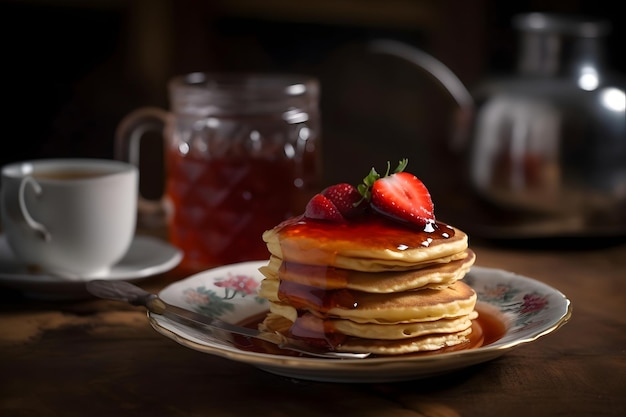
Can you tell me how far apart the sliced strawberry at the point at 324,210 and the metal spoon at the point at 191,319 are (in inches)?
5.5

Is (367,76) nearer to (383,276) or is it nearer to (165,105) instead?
(165,105)

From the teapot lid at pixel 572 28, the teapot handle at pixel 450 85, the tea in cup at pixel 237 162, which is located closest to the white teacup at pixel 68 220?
the tea in cup at pixel 237 162

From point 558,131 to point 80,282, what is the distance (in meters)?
0.93

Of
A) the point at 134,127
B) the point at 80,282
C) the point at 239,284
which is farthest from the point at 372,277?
the point at 134,127

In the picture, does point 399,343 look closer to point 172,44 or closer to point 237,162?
point 237,162

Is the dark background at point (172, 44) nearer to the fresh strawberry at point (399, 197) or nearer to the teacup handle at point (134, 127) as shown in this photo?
the teacup handle at point (134, 127)

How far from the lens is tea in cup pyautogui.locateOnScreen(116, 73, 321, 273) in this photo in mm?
1491

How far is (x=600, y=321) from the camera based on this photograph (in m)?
1.24

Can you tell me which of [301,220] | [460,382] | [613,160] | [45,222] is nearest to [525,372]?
[460,382]

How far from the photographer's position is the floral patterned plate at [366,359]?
87 centimetres

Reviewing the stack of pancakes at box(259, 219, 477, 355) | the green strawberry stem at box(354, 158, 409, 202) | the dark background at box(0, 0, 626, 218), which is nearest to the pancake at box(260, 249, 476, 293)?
the stack of pancakes at box(259, 219, 477, 355)

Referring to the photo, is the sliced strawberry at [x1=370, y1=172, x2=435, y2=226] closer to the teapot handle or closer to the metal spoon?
the metal spoon

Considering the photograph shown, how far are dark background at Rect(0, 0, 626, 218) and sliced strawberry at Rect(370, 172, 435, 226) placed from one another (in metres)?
1.77

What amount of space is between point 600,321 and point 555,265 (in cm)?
33
